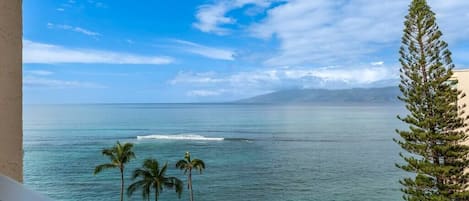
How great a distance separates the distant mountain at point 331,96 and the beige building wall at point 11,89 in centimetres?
9975

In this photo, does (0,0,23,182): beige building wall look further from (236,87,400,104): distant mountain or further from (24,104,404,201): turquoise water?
(236,87,400,104): distant mountain

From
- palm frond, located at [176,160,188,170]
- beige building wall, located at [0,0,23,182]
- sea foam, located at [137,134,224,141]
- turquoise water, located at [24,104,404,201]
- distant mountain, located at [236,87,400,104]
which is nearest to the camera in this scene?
beige building wall, located at [0,0,23,182]

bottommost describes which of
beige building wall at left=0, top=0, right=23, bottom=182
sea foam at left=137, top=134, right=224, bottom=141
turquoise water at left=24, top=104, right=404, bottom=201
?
turquoise water at left=24, top=104, right=404, bottom=201

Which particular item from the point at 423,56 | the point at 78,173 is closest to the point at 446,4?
the point at 423,56

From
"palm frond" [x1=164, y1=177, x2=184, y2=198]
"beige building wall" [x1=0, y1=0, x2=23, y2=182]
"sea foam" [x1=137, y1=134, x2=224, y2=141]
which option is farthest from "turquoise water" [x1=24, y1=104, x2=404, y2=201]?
"beige building wall" [x1=0, y1=0, x2=23, y2=182]

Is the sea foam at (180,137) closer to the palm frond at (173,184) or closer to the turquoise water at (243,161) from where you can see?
the turquoise water at (243,161)

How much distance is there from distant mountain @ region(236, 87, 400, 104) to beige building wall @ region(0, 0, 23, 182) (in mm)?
99746

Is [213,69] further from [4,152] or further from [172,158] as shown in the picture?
[4,152]

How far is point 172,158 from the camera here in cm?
2902

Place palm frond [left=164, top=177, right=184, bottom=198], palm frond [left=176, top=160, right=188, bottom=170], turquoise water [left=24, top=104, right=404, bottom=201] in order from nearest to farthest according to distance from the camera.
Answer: palm frond [left=164, top=177, right=184, bottom=198]
palm frond [left=176, top=160, right=188, bottom=170]
turquoise water [left=24, top=104, right=404, bottom=201]

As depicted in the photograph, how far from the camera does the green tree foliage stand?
10047mm

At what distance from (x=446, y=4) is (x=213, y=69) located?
170ft

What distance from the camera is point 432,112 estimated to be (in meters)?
10.4

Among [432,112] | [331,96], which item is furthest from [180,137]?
[331,96]
